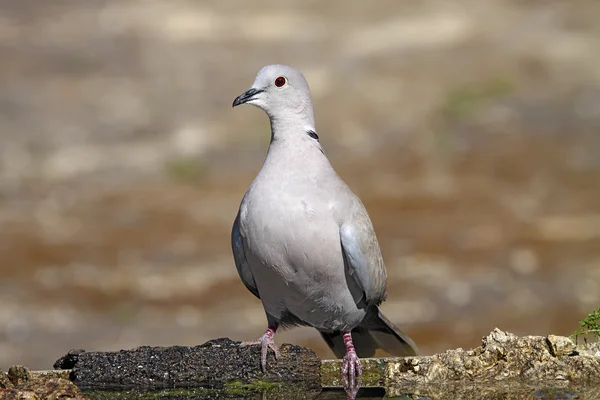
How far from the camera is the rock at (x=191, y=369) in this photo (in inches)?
225

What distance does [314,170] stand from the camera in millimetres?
6133

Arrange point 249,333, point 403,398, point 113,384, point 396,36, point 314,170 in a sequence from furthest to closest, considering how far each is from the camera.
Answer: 1. point 396,36
2. point 249,333
3. point 314,170
4. point 113,384
5. point 403,398

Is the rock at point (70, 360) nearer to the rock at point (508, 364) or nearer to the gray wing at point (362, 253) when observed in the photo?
the gray wing at point (362, 253)

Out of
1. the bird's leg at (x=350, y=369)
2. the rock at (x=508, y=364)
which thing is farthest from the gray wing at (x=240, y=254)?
the rock at (x=508, y=364)

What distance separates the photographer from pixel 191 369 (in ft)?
18.7

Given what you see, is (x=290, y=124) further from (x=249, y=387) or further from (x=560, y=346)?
(x=560, y=346)

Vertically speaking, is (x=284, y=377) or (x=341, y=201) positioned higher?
(x=341, y=201)

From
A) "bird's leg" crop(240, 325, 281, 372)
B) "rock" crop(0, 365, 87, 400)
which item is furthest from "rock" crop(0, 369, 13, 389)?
"bird's leg" crop(240, 325, 281, 372)

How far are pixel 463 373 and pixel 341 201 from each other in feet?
4.00

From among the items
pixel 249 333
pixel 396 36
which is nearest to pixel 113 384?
pixel 249 333

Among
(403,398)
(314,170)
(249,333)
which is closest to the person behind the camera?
(403,398)

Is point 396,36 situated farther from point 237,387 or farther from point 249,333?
point 237,387

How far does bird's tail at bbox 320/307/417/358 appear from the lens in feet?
23.0

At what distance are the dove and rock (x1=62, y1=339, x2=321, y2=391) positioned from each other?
11cm
